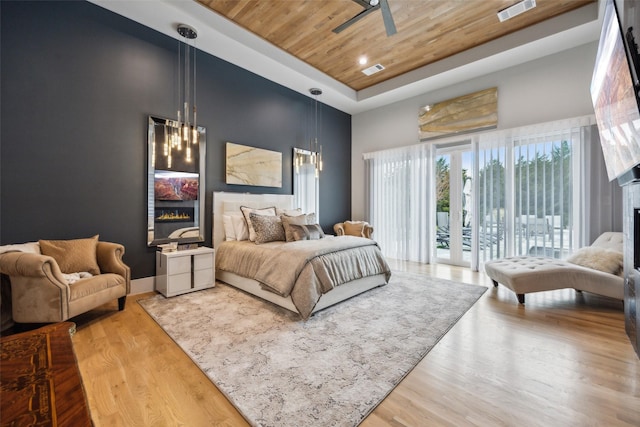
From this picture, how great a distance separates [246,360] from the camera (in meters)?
1.93

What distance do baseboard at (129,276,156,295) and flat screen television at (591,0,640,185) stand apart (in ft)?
14.9

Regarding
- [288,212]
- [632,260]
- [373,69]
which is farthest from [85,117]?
[632,260]

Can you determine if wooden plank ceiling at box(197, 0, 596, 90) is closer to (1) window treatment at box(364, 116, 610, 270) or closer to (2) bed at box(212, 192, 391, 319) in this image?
(1) window treatment at box(364, 116, 610, 270)

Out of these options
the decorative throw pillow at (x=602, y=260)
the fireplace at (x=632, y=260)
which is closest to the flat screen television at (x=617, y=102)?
the fireplace at (x=632, y=260)

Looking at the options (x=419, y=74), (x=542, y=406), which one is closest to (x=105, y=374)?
(x=542, y=406)

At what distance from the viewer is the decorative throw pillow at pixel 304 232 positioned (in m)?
3.69

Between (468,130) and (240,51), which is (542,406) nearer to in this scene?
(468,130)

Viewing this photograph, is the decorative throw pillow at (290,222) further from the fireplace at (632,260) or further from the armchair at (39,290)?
the fireplace at (632,260)

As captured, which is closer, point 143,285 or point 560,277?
point 560,277

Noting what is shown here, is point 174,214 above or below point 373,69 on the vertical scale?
below

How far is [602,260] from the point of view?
9.37 ft

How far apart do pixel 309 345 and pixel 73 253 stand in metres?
2.43

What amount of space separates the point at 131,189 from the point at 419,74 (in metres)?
4.74

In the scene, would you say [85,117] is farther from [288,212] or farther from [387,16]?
[387,16]
